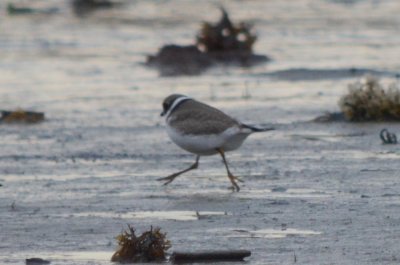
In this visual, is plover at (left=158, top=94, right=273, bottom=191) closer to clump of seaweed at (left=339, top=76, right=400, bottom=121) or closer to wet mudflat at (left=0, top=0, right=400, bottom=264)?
wet mudflat at (left=0, top=0, right=400, bottom=264)

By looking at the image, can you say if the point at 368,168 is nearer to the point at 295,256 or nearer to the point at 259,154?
the point at 259,154

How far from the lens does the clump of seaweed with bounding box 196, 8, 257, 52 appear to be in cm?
2430

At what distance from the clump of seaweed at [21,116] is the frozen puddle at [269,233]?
276 inches

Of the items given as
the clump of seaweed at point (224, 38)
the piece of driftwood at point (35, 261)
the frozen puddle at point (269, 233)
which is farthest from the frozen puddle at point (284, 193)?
the clump of seaweed at point (224, 38)

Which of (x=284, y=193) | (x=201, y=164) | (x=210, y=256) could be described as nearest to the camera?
(x=210, y=256)

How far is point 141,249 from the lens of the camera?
8641mm

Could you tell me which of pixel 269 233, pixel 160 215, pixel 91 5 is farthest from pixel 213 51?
pixel 269 233

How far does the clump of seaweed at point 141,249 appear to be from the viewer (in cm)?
859

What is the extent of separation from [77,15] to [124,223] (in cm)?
2528

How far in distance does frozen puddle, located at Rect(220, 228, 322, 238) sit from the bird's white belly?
7.35 feet

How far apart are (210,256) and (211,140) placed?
343cm

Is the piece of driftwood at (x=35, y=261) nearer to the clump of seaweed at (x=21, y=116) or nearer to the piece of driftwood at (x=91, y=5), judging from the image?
the clump of seaweed at (x=21, y=116)

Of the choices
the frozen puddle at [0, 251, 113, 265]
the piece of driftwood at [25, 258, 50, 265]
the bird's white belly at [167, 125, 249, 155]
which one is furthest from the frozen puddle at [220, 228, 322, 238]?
the bird's white belly at [167, 125, 249, 155]

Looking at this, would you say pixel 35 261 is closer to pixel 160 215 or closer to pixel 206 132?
pixel 160 215
